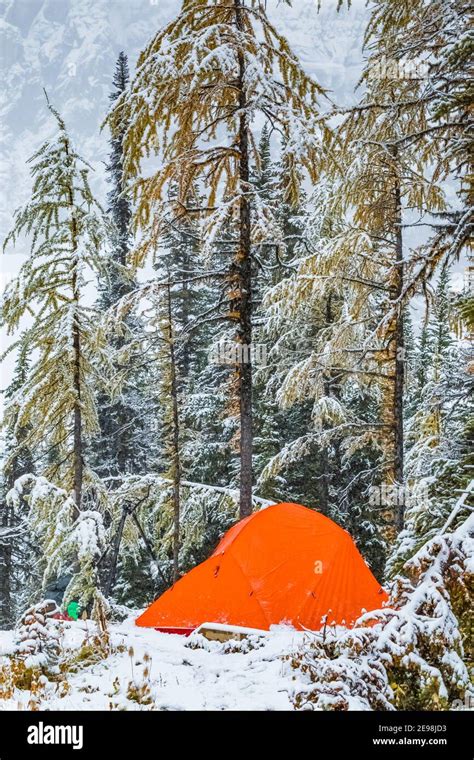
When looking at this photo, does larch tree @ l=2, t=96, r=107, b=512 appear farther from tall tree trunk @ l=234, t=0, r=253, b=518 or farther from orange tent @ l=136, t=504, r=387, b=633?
orange tent @ l=136, t=504, r=387, b=633

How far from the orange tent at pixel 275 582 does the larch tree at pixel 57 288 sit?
2766mm

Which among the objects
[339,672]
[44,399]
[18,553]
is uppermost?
[44,399]

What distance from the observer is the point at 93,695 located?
5.37 meters

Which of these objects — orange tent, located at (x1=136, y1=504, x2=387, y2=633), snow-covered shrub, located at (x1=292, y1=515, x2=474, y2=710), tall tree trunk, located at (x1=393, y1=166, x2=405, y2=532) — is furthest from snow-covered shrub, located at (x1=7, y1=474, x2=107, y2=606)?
tall tree trunk, located at (x1=393, y1=166, x2=405, y2=532)

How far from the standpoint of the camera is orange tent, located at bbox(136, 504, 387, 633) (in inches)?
375

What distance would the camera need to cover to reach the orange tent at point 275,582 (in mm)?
9516

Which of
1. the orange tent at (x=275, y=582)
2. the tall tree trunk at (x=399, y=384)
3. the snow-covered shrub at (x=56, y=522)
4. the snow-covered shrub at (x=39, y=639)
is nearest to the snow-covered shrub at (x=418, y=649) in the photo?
the snow-covered shrub at (x=39, y=639)

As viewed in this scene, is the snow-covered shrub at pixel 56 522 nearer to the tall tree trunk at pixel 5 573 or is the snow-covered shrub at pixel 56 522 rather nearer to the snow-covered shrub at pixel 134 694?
the snow-covered shrub at pixel 134 694

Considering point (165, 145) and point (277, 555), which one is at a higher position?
point (165, 145)

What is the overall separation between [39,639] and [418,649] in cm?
373

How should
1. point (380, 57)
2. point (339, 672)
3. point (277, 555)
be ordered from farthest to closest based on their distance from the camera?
point (277, 555) < point (380, 57) < point (339, 672)
